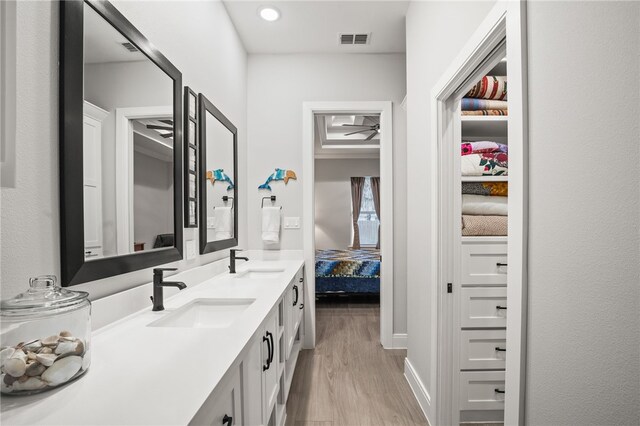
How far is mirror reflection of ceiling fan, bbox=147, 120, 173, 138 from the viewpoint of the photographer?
143 centimetres

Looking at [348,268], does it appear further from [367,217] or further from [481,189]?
[367,217]

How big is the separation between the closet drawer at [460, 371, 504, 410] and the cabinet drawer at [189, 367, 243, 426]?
1517 millimetres

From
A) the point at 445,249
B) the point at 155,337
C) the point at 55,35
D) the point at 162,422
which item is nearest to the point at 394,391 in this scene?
the point at 445,249

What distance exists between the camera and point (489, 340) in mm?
1874

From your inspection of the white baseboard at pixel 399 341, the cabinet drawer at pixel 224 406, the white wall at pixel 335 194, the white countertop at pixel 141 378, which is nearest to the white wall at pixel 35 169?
the white countertop at pixel 141 378

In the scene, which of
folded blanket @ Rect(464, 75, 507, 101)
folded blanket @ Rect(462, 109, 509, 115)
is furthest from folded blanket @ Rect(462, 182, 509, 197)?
folded blanket @ Rect(464, 75, 507, 101)

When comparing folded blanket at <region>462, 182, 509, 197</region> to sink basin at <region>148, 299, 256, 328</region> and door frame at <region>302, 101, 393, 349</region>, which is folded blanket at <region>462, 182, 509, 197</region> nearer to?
door frame at <region>302, 101, 393, 349</region>

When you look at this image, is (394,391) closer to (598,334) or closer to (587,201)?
(598,334)

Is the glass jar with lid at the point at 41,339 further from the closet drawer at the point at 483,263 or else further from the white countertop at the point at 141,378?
the closet drawer at the point at 483,263

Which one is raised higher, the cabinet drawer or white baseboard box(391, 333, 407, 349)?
the cabinet drawer

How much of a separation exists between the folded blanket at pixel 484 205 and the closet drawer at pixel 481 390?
98 cm

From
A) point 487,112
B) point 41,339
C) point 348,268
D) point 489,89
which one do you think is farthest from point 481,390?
point 348,268

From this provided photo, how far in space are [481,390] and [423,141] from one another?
62.8 inches

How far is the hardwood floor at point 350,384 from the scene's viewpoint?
1.92 meters
